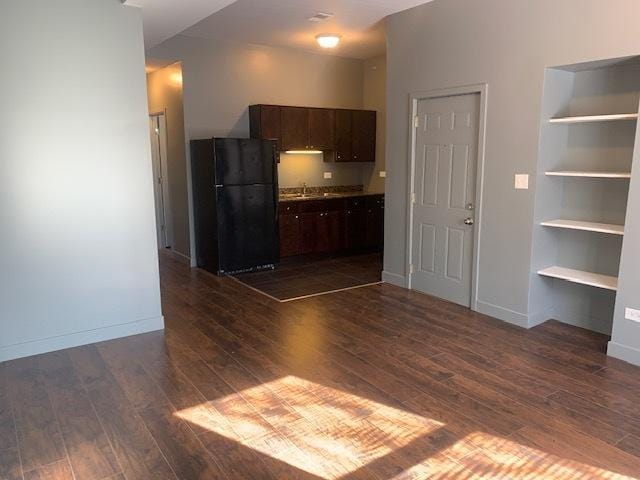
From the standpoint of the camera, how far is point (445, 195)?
15.5 feet

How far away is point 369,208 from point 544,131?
3.47m

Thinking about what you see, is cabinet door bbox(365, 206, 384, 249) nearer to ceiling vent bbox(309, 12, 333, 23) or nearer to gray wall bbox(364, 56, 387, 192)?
gray wall bbox(364, 56, 387, 192)

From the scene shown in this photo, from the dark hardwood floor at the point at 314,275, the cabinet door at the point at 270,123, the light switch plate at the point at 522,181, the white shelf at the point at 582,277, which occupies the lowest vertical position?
the dark hardwood floor at the point at 314,275

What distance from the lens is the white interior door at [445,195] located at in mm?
4480

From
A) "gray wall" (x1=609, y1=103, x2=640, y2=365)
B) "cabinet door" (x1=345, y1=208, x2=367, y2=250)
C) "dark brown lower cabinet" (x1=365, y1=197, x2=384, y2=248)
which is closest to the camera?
"gray wall" (x1=609, y1=103, x2=640, y2=365)

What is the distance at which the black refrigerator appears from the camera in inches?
228

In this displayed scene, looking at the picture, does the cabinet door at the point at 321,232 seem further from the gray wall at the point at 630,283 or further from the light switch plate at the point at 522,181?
the gray wall at the point at 630,283

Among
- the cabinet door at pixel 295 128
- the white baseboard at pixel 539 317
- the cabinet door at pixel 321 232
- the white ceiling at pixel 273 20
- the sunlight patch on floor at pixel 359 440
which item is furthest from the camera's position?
the cabinet door at pixel 321 232

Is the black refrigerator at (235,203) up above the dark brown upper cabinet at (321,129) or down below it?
below

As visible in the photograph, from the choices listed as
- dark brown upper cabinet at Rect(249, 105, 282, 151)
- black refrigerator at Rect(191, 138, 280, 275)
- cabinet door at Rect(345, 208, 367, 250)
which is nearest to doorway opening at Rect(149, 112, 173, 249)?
black refrigerator at Rect(191, 138, 280, 275)

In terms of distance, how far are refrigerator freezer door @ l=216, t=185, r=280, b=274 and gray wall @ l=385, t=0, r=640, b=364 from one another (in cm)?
224

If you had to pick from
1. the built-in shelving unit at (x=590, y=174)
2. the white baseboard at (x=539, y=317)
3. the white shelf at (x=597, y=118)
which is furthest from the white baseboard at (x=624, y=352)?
the white shelf at (x=597, y=118)

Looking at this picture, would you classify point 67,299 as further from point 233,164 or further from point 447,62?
point 447,62

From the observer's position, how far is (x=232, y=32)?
584cm
